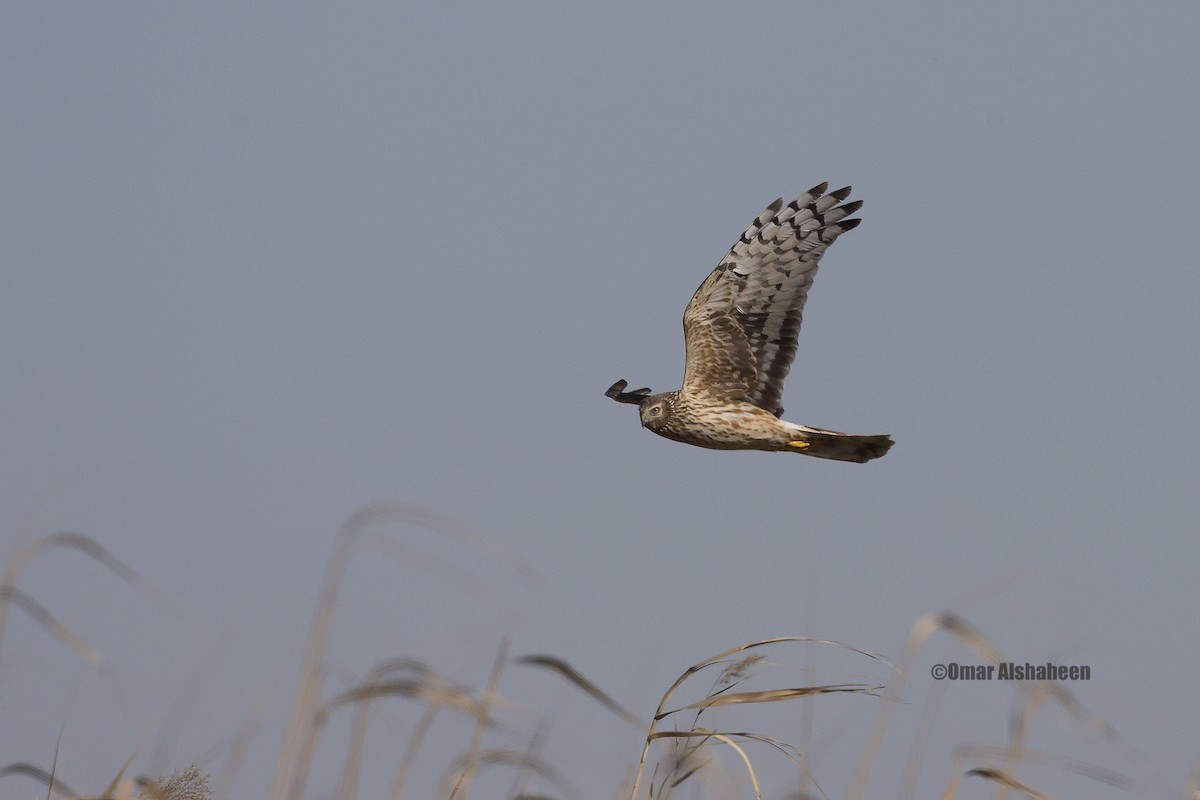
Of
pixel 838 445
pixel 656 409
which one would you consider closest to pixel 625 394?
pixel 656 409

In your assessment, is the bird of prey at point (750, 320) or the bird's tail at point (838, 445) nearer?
the bird's tail at point (838, 445)

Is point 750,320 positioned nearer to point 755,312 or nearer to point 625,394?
point 755,312

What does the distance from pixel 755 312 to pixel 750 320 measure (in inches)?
3.1

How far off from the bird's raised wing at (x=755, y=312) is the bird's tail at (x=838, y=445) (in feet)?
2.48

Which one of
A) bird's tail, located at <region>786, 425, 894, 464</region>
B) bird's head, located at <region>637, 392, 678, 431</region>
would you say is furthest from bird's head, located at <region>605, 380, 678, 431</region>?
bird's tail, located at <region>786, 425, 894, 464</region>

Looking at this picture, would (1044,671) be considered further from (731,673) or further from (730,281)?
(730,281)

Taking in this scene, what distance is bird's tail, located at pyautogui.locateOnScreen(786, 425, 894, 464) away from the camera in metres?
8.93

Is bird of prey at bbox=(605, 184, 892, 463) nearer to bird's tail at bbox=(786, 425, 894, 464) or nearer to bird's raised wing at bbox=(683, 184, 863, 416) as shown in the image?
bird's raised wing at bbox=(683, 184, 863, 416)

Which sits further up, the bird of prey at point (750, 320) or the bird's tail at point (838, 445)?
the bird of prey at point (750, 320)

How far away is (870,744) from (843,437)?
6.31 m

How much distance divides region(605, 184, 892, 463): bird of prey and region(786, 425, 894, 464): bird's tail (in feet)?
2.35

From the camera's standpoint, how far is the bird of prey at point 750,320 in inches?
399

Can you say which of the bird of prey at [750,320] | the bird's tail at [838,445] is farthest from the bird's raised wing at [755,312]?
the bird's tail at [838,445]

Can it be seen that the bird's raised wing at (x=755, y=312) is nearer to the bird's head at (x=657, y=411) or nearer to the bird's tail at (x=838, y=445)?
the bird's head at (x=657, y=411)
